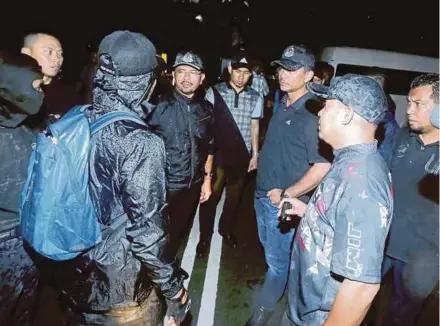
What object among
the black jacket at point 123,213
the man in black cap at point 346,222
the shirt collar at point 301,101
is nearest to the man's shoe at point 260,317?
the man in black cap at point 346,222

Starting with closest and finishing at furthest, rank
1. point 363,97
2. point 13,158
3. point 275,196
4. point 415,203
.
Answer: point 363,97 → point 13,158 → point 415,203 → point 275,196

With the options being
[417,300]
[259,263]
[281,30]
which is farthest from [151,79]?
[281,30]

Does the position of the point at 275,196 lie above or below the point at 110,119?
below

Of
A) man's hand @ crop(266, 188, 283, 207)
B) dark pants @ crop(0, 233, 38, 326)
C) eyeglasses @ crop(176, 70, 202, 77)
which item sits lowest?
dark pants @ crop(0, 233, 38, 326)

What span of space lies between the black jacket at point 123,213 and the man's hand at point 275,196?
1363 mm

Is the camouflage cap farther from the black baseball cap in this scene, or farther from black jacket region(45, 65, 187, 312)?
the black baseball cap

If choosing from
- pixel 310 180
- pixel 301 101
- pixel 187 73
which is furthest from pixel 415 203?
pixel 187 73

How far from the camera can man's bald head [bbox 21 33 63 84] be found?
12.6 ft

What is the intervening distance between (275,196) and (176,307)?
1458 millimetres

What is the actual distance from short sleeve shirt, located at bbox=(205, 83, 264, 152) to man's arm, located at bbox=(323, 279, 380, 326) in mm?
3638

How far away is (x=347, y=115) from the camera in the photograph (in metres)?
2.14

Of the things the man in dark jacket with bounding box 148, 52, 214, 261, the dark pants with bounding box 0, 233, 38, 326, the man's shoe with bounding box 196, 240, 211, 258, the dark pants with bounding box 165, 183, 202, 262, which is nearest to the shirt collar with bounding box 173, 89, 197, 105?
the man in dark jacket with bounding box 148, 52, 214, 261

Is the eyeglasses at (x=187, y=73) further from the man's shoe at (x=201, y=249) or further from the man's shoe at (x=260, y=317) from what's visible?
the man's shoe at (x=260, y=317)

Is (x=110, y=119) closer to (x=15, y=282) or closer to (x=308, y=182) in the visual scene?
(x=15, y=282)
